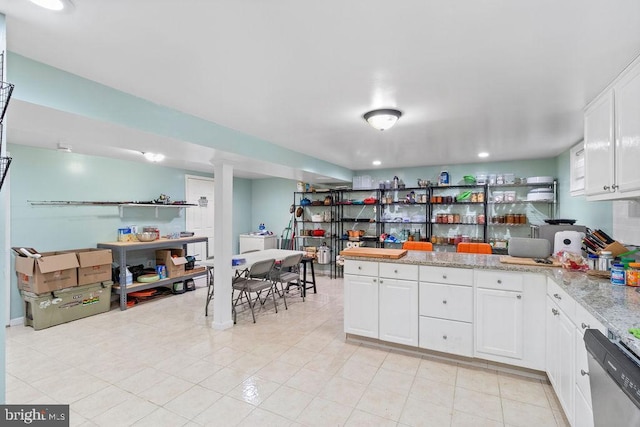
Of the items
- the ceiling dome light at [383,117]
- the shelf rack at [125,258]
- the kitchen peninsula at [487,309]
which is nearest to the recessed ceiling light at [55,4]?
the ceiling dome light at [383,117]

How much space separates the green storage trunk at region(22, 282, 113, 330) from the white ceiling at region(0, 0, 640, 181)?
240cm

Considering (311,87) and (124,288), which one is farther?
(124,288)

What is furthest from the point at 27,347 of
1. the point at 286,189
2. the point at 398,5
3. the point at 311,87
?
the point at 286,189

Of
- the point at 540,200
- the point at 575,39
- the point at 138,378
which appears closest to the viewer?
the point at 575,39

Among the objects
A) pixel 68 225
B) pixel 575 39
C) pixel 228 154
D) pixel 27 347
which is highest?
pixel 575 39

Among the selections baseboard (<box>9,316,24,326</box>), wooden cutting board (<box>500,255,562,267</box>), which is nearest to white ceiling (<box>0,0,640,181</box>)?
wooden cutting board (<box>500,255,562,267</box>)

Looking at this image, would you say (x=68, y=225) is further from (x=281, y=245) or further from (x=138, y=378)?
(x=281, y=245)

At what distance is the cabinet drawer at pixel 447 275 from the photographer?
2693 mm

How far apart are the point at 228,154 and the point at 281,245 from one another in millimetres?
4259

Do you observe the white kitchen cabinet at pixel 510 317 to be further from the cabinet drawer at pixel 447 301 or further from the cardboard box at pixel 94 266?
the cardboard box at pixel 94 266

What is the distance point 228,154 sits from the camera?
10.8 feet

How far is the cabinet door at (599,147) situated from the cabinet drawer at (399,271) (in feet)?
4.84

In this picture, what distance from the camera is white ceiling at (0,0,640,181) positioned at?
54.9 inches

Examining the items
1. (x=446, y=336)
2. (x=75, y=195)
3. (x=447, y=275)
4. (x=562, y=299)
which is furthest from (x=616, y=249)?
(x=75, y=195)
